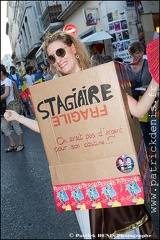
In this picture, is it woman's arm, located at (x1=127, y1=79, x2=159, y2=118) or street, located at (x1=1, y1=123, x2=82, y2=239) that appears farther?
street, located at (x1=1, y1=123, x2=82, y2=239)

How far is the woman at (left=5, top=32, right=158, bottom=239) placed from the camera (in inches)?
44.5

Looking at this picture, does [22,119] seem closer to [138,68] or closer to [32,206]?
[138,68]

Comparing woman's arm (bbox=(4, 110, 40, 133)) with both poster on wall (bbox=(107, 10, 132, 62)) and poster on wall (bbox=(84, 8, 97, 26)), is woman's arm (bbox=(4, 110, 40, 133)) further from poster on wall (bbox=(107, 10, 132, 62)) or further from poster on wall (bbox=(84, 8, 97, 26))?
poster on wall (bbox=(84, 8, 97, 26))

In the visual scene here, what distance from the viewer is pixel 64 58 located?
4.19ft

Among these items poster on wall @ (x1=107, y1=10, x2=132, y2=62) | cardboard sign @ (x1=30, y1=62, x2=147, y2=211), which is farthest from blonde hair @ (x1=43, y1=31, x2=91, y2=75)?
poster on wall @ (x1=107, y1=10, x2=132, y2=62)

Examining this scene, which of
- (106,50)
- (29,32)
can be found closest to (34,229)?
(106,50)

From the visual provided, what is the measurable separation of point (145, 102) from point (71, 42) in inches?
19.3

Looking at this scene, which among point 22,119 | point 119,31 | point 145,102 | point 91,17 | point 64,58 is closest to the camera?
point 145,102

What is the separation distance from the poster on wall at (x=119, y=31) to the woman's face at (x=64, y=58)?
27.2 ft

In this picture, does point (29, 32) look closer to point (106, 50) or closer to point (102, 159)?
point (106, 50)

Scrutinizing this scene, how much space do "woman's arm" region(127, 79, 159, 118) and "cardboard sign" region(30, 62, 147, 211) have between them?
3 cm

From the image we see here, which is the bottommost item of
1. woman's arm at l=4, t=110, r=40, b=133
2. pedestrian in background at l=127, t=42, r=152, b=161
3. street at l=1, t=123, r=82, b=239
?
street at l=1, t=123, r=82, b=239

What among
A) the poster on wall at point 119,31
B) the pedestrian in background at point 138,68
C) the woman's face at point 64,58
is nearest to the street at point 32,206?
the pedestrian in background at point 138,68

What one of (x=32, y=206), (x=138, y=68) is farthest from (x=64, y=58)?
(x=32, y=206)
